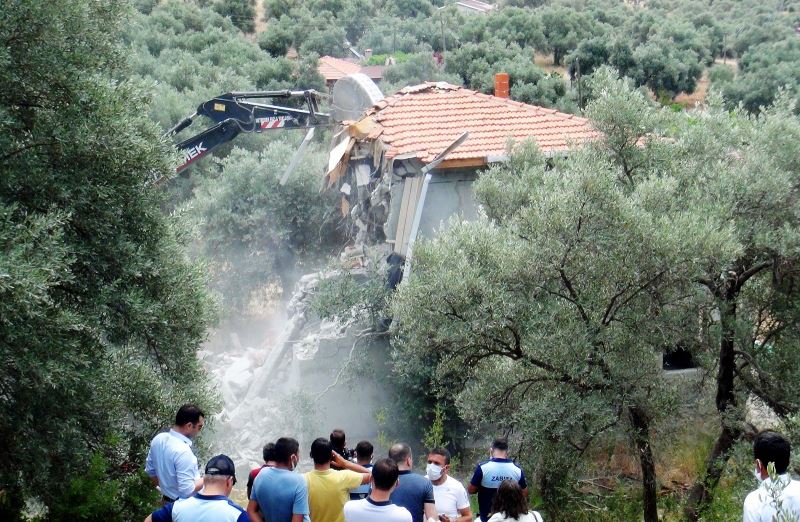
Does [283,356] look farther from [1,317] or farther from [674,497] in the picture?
[1,317]

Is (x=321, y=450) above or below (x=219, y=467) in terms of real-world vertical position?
below

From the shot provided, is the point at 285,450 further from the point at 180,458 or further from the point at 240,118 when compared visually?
the point at 240,118

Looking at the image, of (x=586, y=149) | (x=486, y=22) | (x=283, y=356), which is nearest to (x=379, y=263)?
(x=283, y=356)

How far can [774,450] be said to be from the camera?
4.84 m

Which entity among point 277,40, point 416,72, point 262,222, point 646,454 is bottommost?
point 262,222

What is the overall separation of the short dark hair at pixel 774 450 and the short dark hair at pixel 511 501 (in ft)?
4.87

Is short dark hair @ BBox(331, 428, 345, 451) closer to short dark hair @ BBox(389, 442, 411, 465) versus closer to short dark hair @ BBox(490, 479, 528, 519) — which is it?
short dark hair @ BBox(389, 442, 411, 465)

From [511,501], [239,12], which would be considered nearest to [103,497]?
[511,501]

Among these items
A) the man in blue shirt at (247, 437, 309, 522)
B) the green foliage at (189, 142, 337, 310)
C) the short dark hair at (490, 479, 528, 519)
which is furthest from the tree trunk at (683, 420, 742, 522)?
the green foliage at (189, 142, 337, 310)

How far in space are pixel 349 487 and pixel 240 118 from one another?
45.7ft

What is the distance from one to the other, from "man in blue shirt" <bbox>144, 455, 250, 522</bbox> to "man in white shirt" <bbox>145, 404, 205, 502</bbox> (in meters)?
1.25

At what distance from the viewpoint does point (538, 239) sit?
349 inches

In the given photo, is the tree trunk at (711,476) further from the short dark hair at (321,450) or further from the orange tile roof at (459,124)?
the orange tile roof at (459,124)

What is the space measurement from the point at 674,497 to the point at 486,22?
4109 centimetres
